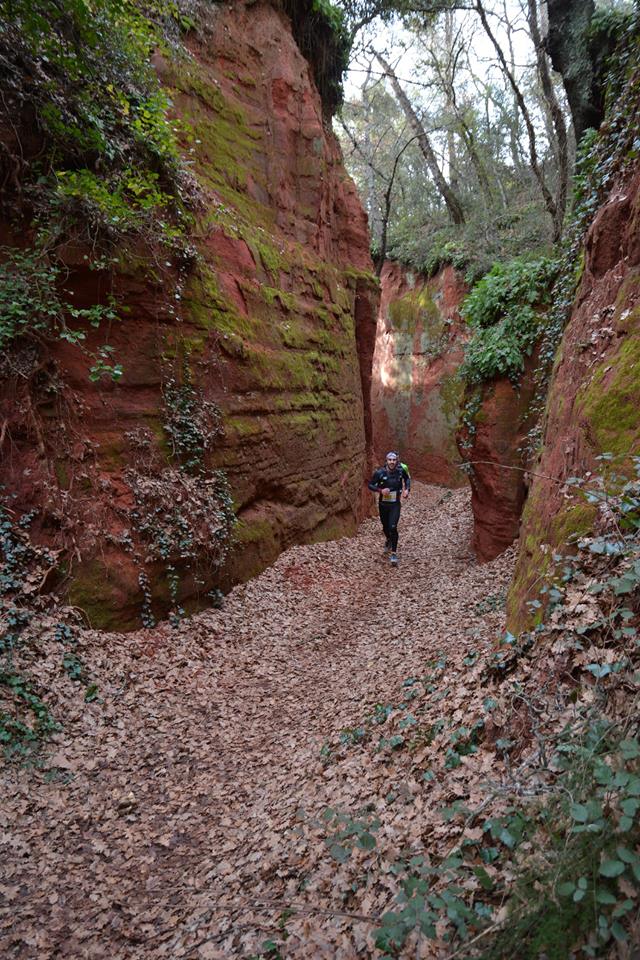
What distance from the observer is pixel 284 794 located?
13.6 feet

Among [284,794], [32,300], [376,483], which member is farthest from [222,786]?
[376,483]

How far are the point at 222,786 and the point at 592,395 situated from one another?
480cm

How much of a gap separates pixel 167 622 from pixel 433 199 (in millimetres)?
23833

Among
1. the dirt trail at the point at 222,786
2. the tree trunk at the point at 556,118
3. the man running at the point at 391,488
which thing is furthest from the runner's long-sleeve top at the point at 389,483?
the tree trunk at the point at 556,118

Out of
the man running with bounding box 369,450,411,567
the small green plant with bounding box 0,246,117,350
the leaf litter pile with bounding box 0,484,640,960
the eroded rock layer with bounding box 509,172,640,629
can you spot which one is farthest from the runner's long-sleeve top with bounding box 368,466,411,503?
the small green plant with bounding box 0,246,117,350

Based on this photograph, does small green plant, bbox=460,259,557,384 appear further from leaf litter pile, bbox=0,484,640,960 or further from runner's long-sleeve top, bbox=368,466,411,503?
leaf litter pile, bbox=0,484,640,960

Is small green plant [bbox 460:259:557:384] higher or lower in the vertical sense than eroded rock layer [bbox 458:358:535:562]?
higher

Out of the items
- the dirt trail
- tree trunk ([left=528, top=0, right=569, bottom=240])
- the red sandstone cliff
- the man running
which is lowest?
the dirt trail

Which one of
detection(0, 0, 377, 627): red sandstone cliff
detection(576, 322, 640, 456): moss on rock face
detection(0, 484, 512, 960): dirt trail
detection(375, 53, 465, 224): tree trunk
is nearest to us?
detection(0, 484, 512, 960): dirt trail

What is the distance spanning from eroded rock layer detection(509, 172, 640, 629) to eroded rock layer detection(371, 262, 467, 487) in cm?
1320

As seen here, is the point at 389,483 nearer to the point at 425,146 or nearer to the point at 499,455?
the point at 499,455

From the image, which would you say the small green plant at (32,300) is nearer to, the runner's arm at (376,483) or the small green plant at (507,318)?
the runner's arm at (376,483)

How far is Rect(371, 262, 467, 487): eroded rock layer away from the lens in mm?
19609

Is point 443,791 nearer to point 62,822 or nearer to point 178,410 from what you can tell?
point 62,822
